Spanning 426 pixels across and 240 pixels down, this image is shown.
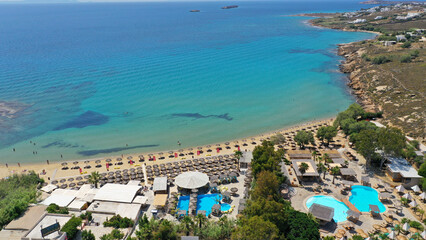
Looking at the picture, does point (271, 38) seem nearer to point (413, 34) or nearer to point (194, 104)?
point (413, 34)

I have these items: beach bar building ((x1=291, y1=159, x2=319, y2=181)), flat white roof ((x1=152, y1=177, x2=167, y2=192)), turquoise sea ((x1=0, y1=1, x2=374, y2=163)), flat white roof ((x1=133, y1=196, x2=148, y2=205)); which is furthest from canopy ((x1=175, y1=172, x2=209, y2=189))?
turquoise sea ((x1=0, y1=1, x2=374, y2=163))

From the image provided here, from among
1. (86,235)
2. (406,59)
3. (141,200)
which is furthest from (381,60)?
(86,235)

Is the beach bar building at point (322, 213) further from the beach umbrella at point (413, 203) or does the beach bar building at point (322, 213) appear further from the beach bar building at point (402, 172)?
the beach bar building at point (402, 172)

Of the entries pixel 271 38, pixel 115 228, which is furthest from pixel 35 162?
pixel 271 38

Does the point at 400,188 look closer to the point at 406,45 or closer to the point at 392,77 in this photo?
the point at 392,77

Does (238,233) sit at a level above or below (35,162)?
above

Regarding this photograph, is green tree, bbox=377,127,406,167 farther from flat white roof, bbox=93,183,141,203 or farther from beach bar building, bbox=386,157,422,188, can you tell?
flat white roof, bbox=93,183,141,203
